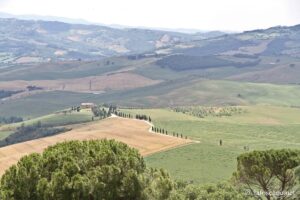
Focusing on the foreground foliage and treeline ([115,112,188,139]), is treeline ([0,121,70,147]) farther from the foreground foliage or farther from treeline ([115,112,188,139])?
the foreground foliage

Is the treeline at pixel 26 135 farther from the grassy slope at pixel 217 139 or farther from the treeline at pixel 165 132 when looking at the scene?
the treeline at pixel 165 132

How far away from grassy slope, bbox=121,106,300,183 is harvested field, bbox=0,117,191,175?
6.19 meters

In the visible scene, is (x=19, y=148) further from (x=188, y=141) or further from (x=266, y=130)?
(x=266, y=130)

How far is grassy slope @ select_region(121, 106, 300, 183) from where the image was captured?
106312 millimetres

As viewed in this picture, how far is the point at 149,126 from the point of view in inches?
6235

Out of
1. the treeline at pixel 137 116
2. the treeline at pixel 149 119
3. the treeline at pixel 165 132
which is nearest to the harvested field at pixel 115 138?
the treeline at pixel 165 132

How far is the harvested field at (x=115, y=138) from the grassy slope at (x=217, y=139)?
244 inches

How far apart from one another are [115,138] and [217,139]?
28.7 metres

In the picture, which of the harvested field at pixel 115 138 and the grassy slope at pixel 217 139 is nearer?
the grassy slope at pixel 217 139

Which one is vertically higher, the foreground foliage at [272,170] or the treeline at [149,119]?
the foreground foliage at [272,170]

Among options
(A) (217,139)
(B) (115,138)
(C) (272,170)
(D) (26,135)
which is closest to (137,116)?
(A) (217,139)

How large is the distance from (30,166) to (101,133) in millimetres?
100717

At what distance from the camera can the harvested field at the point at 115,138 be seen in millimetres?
125562

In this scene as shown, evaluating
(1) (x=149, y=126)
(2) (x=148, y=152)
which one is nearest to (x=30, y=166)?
(2) (x=148, y=152)
